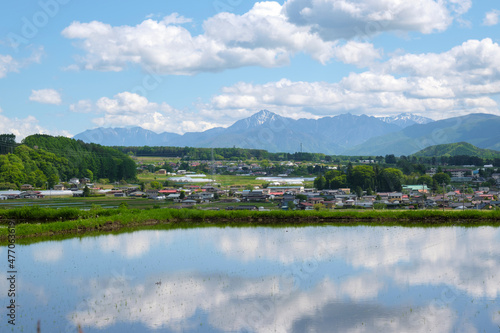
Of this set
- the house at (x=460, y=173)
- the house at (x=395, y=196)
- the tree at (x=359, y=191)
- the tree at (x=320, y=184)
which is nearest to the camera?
the house at (x=395, y=196)

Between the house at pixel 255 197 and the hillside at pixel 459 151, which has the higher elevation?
the hillside at pixel 459 151

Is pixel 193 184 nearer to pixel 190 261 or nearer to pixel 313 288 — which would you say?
pixel 190 261

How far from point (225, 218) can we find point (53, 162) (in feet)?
128

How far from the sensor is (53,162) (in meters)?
60.4

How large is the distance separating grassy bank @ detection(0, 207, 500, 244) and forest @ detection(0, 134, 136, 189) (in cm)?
2550

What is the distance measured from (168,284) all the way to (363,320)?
549cm

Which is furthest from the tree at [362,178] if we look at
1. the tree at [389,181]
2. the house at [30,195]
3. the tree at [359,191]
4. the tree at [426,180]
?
the house at [30,195]

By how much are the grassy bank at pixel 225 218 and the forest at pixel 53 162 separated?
2550cm

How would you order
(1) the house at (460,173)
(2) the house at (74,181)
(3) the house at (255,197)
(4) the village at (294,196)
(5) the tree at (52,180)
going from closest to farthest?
(4) the village at (294,196)
(3) the house at (255,197)
(5) the tree at (52,180)
(2) the house at (74,181)
(1) the house at (460,173)

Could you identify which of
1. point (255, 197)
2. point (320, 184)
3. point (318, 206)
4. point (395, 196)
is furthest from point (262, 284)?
point (320, 184)

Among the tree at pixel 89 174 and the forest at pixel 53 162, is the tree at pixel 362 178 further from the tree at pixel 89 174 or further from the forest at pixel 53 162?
the tree at pixel 89 174

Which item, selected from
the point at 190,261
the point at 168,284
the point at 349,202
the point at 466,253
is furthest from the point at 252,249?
the point at 349,202

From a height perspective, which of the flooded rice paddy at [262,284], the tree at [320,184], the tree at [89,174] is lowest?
the flooded rice paddy at [262,284]

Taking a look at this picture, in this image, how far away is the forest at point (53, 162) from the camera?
172 feet
